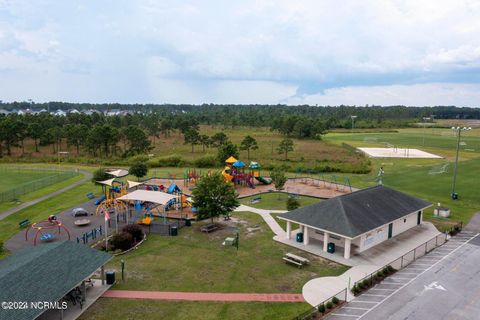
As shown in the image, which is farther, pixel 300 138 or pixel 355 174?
pixel 300 138

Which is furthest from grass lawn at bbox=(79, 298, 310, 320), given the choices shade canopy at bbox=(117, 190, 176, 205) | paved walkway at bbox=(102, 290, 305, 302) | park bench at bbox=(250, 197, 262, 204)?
park bench at bbox=(250, 197, 262, 204)

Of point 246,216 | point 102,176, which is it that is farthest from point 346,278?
point 102,176

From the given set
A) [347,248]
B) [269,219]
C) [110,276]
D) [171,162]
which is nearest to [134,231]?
[110,276]

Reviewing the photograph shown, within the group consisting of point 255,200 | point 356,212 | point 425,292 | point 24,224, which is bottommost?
point 24,224

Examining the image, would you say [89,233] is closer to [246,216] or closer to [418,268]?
[246,216]

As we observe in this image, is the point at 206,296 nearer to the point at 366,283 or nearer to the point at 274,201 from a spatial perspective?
the point at 366,283

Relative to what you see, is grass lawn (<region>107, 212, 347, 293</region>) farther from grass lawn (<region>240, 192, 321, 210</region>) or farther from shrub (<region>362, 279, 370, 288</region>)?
grass lawn (<region>240, 192, 321, 210</region>)

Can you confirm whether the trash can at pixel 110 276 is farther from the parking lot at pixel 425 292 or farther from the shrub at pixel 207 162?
the shrub at pixel 207 162
